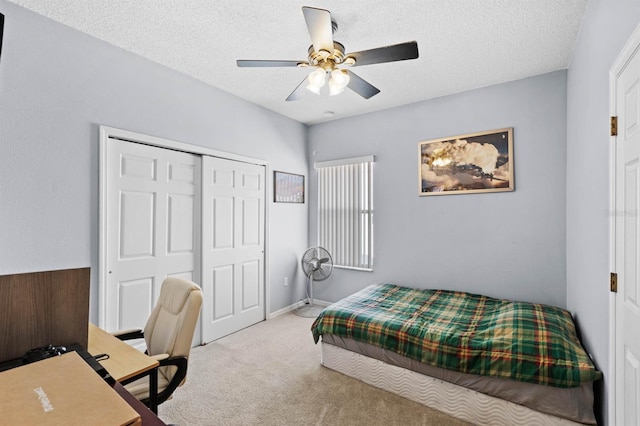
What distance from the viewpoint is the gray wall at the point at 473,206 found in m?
2.87

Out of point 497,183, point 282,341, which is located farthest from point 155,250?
point 497,183

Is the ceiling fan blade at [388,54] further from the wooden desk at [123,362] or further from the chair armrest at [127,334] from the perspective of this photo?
the chair armrest at [127,334]

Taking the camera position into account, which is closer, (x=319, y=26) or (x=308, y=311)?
(x=319, y=26)

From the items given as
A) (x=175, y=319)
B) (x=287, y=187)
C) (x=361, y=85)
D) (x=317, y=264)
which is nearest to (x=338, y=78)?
(x=361, y=85)

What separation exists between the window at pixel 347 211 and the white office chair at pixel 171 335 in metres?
2.57

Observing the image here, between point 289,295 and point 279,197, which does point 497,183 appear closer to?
point 279,197

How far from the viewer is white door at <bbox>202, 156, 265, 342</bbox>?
124 inches

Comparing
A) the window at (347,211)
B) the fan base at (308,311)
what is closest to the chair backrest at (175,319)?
the fan base at (308,311)

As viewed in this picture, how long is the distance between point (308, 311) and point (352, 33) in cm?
327

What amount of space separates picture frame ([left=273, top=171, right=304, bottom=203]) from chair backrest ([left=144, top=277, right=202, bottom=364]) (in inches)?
88.1

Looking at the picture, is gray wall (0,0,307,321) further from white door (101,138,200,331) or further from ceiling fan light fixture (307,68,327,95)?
ceiling fan light fixture (307,68,327,95)

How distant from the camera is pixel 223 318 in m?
3.30

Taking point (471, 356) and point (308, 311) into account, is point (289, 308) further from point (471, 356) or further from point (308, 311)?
point (471, 356)

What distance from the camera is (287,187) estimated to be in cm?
414
